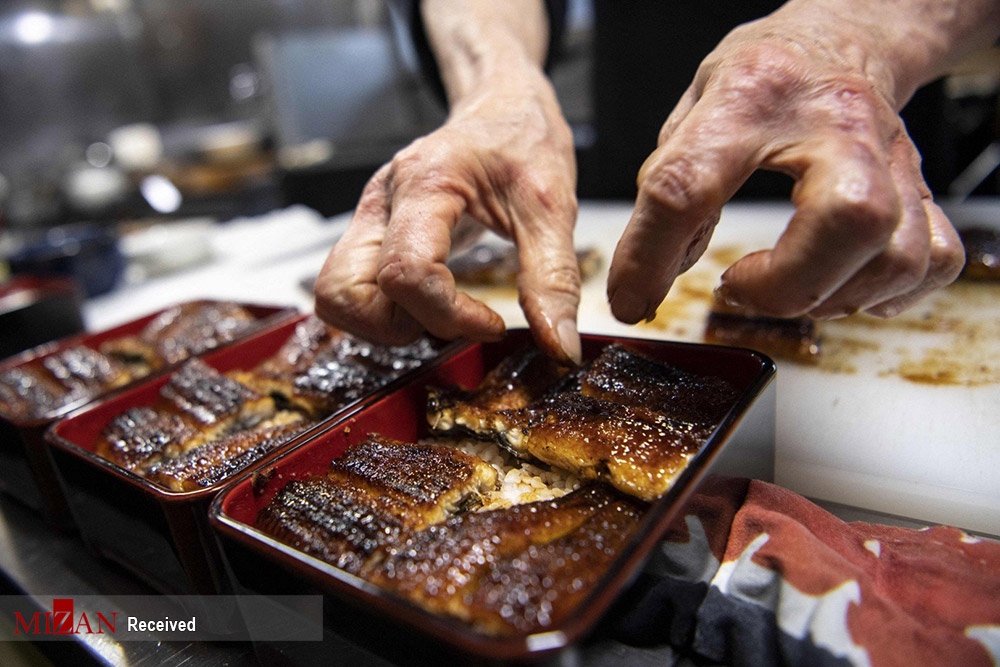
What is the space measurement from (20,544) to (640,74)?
309 cm

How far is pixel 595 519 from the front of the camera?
0.92 metres

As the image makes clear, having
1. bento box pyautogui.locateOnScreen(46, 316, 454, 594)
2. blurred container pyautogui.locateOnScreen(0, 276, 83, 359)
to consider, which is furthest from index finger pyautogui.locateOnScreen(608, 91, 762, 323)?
blurred container pyautogui.locateOnScreen(0, 276, 83, 359)

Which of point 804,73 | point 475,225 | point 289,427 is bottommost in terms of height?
point 289,427

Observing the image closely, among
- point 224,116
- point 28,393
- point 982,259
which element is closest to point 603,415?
point 982,259

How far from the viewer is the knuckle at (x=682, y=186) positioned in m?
0.86

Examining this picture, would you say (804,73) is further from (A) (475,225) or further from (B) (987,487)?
(A) (475,225)

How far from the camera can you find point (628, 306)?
43.3 inches

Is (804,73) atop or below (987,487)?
atop

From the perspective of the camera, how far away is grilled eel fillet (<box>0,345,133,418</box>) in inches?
67.7

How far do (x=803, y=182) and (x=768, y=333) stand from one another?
37.3 inches

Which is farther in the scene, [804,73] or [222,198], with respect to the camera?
[222,198]

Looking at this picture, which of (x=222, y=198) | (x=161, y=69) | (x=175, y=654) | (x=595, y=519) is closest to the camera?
(x=595, y=519)

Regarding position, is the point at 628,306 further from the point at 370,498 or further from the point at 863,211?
the point at 370,498

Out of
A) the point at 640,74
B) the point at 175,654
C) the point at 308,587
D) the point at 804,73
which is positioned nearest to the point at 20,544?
the point at 175,654
